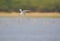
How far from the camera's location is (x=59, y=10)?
500cm

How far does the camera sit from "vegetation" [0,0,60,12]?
5109 millimetres

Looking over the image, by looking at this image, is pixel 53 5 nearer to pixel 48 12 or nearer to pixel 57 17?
pixel 48 12

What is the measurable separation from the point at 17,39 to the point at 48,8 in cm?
287

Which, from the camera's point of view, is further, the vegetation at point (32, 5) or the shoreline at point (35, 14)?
the vegetation at point (32, 5)

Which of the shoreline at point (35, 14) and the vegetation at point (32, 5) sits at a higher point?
the vegetation at point (32, 5)

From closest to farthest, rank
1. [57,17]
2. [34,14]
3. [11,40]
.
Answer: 1. [11,40]
2. [57,17]
3. [34,14]

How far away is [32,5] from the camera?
518 cm

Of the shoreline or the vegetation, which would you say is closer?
the shoreline

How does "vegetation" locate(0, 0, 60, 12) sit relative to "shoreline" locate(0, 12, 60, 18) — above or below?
above

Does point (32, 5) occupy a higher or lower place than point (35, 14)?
higher

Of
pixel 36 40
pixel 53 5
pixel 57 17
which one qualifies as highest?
pixel 53 5

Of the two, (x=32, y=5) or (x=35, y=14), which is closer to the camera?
(x=35, y=14)

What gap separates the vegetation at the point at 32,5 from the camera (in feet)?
16.8

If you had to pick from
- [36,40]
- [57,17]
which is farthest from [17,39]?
[57,17]
